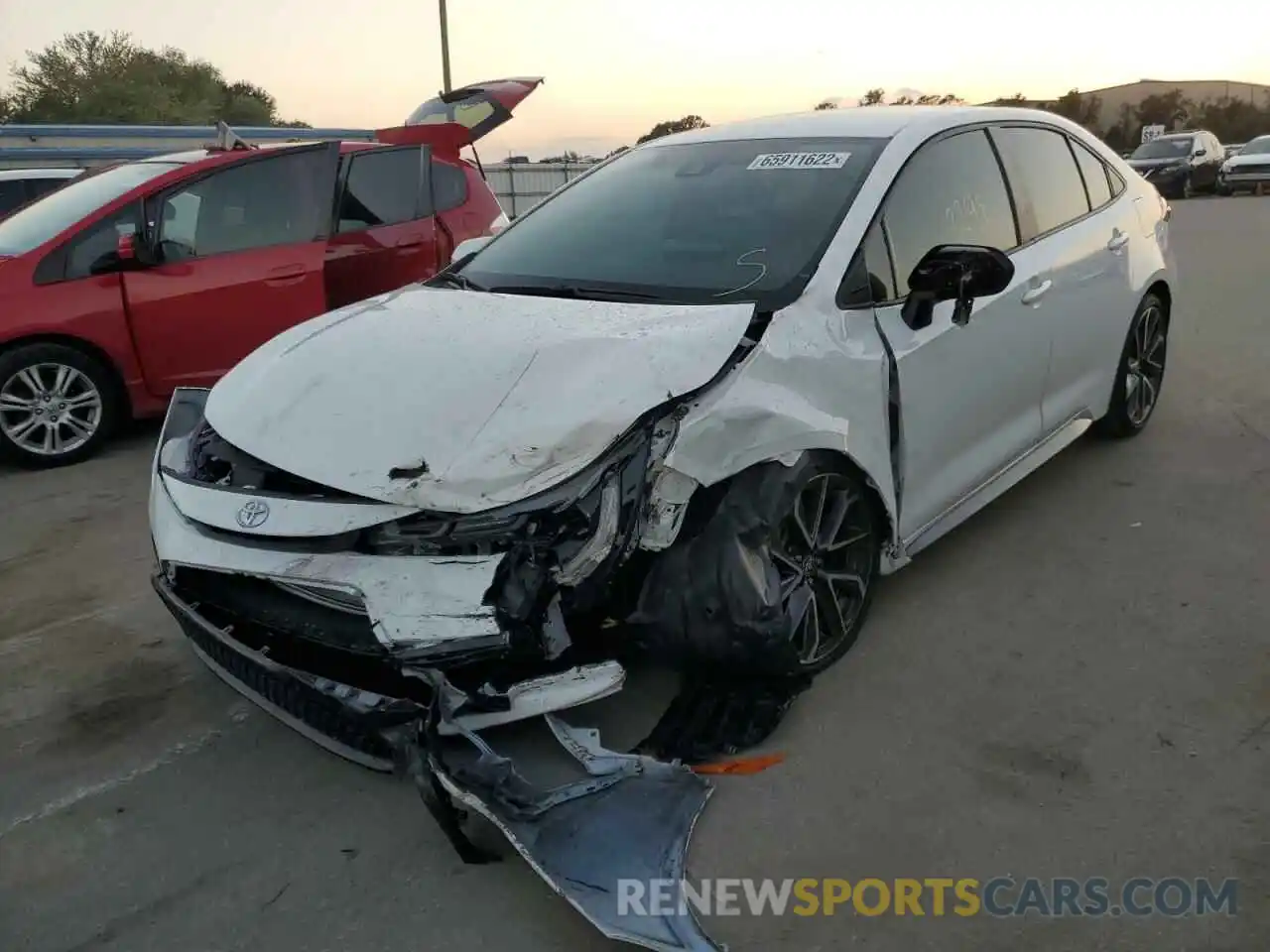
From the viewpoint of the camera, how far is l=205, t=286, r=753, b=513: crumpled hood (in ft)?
8.19

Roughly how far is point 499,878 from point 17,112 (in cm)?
3836

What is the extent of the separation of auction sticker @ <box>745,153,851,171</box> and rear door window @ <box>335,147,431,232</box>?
3.47 m

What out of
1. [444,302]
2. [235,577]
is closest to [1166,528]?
[444,302]

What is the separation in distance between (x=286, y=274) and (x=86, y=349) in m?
1.14

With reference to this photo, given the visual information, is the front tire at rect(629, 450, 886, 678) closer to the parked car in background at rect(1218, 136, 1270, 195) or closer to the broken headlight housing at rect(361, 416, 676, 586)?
the broken headlight housing at rect(361, 416, 676, 586)

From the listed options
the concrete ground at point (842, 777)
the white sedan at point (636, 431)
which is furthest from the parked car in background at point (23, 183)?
the white sedan at point (636, 431)

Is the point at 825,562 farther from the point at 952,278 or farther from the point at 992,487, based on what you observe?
the point at 992,487

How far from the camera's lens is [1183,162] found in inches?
1057

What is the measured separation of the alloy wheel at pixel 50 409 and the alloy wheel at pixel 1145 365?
5380 millimetres

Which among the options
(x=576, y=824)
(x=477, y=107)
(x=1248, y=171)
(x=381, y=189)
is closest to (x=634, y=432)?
(x=576, y=824)

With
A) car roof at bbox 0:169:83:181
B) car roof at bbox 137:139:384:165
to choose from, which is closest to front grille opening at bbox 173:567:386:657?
car roof at bbox 137:139:384:165

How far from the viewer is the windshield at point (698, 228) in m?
3.26

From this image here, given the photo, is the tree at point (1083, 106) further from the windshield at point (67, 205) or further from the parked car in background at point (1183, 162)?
the windshield at point (67, 205)

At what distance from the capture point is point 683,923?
2.15 metres
